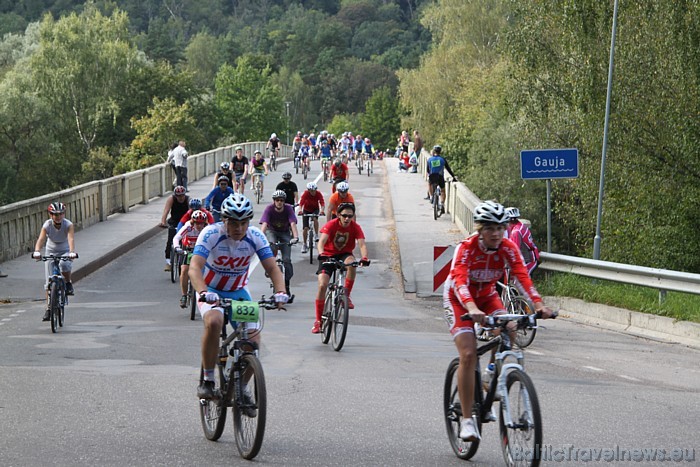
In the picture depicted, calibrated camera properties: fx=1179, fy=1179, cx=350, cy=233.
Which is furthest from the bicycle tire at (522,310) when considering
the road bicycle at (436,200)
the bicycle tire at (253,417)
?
the road bicycle at (436,200)

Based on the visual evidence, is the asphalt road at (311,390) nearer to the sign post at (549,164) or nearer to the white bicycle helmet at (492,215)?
the white bicycle helmet at (492,215)

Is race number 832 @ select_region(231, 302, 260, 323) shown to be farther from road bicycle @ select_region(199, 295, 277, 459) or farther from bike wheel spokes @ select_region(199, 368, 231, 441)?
bike wheel spokes @ select_region(199, 368, 231, 441)

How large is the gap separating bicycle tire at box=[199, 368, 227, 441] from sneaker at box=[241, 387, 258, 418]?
291 millimetres

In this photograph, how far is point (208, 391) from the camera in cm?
827

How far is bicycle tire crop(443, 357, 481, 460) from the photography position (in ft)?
25.2

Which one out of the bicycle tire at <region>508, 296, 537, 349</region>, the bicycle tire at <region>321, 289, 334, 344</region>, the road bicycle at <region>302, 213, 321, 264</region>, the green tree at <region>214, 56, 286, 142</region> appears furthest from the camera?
the green tree at <region>214, 56, 286, 142</region>

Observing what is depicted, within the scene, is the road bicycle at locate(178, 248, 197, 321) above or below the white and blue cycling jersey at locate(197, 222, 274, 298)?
below

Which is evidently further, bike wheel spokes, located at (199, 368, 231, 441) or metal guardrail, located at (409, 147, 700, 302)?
metal guardrail, located at (409, 147, 700, 302)

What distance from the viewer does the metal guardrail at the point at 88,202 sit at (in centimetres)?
2386

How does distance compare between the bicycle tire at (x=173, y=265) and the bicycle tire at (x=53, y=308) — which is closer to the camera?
the bicycle tire at (x=53, y=308)

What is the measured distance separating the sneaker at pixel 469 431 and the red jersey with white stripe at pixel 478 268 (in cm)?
78

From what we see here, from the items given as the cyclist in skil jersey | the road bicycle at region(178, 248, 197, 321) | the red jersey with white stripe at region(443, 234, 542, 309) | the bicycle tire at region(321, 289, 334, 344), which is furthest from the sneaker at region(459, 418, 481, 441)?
the road bicycle at region(178, 248, 197, 321)

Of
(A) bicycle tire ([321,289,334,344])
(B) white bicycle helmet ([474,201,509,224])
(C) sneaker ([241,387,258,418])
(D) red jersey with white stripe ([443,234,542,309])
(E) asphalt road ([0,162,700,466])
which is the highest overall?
(B) white bicycle helmet ([474,201,509,224])

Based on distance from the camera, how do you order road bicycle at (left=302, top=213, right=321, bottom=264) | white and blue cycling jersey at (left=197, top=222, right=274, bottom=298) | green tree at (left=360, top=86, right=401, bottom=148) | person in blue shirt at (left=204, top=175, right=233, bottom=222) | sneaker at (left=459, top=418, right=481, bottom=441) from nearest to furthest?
sneaker at (left=459, top=418, right=481, bottom=441)
white and blue cycling jersey at (left=197, top=222, right=274, bottom=298)
person in blue shirt at (left=204, top=175, right=233, bottom=222)
road bicycle at (left=302, top=213, right=321, bottom=264)
green tree at (left=360, top=86, right=401, bottom=148)
